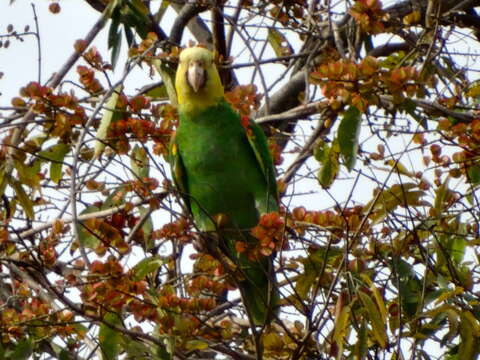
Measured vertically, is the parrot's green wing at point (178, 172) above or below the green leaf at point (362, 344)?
above

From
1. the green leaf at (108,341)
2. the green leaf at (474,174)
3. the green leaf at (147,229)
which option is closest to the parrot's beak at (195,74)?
the green leaf at (147,229)

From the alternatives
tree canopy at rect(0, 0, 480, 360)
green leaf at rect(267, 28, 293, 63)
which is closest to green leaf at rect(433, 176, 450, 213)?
tree canopy at rect(0, 0, 480, 360)

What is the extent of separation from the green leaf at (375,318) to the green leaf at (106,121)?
986mm

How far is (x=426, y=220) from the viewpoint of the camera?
293 centimetres

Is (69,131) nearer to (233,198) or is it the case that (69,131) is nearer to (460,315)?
(233,198)

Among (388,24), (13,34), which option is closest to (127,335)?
(388,24)

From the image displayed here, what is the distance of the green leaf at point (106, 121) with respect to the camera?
9.02 ft

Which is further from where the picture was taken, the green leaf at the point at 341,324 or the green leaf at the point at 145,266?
the green leaf at the point at 145,266

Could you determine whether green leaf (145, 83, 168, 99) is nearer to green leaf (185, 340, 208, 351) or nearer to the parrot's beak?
the parrot's beak

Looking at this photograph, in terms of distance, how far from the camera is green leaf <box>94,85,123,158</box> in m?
2.75

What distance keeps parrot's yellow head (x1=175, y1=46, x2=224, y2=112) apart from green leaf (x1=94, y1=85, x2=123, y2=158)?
75cm

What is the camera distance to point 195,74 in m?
3.59

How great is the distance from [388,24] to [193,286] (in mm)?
1328

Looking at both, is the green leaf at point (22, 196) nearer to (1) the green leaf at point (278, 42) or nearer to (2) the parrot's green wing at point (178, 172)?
(2) the parrot's green wing at point (178, 172)
